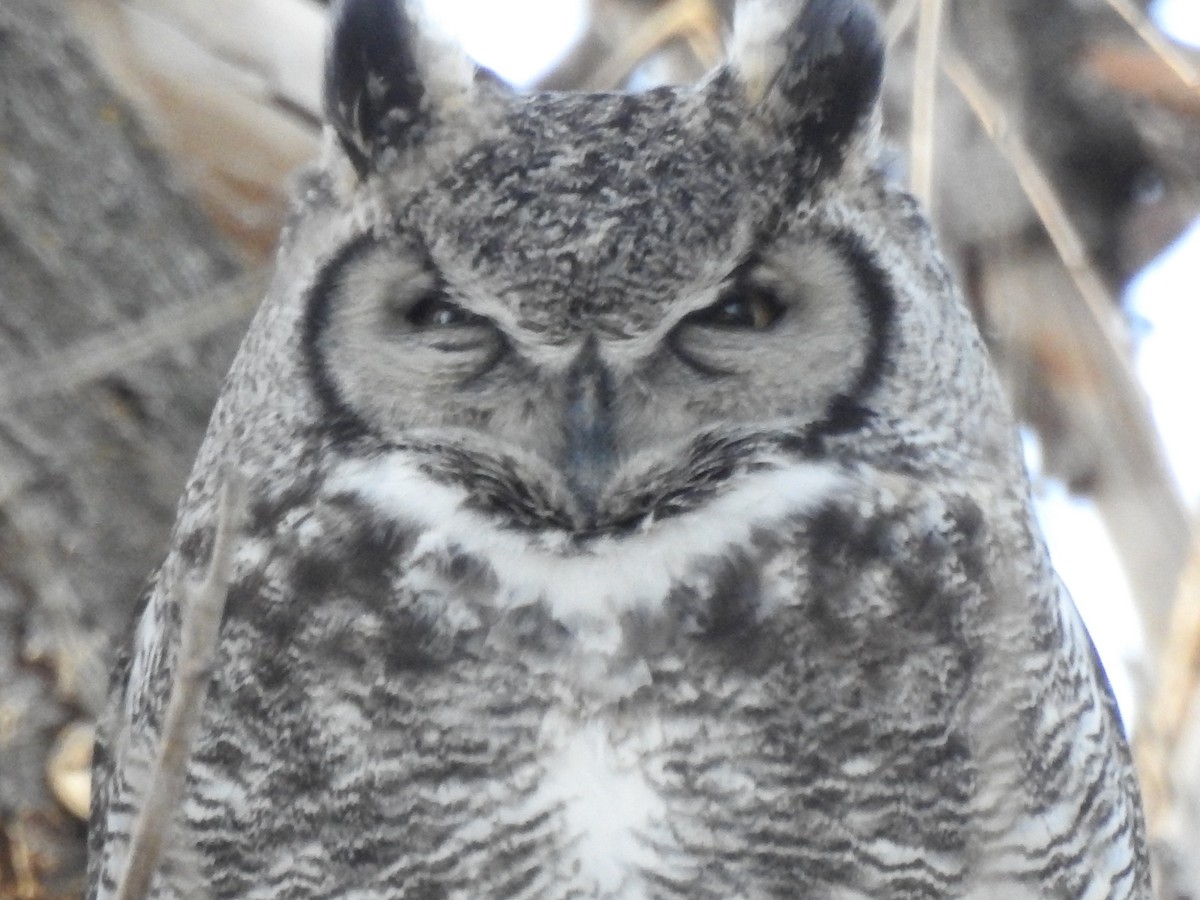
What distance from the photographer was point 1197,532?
1907 mm

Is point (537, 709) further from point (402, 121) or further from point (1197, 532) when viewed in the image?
point (1197, 532)

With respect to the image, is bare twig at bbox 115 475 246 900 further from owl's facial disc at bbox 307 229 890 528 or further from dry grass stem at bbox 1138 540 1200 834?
dry grass stem at bbox 1138 540 1200 834

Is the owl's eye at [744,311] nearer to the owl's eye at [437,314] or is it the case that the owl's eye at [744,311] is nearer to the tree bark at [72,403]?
the owl's eye at [437,314]

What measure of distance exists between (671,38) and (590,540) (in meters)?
0.99

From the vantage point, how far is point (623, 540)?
1.61m

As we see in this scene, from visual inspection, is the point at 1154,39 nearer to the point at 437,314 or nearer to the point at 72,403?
the point at 437,314

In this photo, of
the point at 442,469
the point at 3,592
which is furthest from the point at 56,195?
the point at 442,469

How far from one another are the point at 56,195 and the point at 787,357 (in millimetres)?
1144

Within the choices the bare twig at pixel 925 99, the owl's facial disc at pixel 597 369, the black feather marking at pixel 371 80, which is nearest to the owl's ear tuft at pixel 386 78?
the black feather marking at pixel 371 80

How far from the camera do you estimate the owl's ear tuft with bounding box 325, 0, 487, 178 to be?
63.2 inches

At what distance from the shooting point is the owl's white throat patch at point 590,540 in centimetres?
158

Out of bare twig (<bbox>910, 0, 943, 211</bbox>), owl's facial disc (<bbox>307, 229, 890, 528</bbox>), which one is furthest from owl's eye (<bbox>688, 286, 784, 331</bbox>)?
bare twig (<bbox>910, 0, 943, 211</bbox>)

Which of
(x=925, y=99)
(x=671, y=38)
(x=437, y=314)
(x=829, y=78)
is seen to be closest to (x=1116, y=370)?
(x=671, y=38)

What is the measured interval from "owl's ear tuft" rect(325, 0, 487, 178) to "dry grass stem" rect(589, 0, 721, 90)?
0.52m
